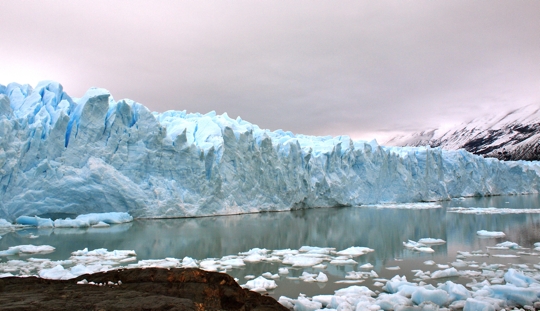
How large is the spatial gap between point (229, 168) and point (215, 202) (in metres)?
1.86

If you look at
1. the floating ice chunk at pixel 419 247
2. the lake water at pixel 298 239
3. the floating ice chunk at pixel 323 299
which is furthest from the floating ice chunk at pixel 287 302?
the floating ice chunk at pixel 419 247

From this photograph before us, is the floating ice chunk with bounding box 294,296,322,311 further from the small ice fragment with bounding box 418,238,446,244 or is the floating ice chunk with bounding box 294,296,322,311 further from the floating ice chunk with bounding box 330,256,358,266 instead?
the small ice fragment with bounding box 418,238,446,244

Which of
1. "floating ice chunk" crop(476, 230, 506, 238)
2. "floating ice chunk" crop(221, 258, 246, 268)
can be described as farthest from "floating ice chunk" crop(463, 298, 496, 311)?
"floating ice chunk" crop(476, 230, 506, 238)

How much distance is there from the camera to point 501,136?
299 ft

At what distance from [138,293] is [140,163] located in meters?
12.8

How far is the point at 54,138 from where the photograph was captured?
13602mm

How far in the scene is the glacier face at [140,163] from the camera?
42.8 feet

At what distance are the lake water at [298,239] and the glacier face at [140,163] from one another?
142 cm

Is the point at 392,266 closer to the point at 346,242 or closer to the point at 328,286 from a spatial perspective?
the point at 328,286

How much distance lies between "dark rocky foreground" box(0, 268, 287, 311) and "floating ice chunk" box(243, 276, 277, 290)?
1920 mm

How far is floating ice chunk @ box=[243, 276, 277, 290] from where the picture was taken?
554cm

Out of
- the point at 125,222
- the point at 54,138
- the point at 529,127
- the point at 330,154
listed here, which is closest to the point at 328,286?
the point at 125,222

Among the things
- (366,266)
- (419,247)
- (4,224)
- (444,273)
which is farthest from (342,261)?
(4,224)

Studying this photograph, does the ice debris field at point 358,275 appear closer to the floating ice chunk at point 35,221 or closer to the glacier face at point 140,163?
the floating ice chunk at point 35,221
